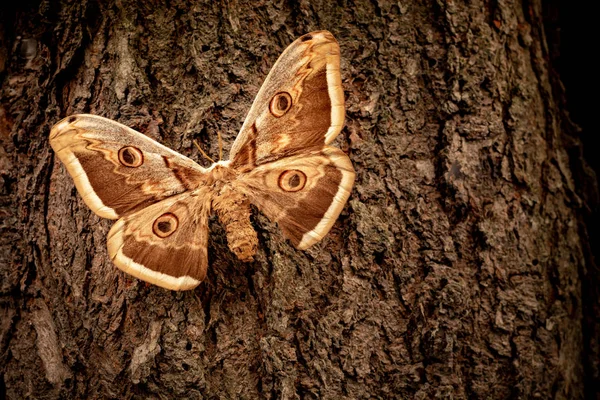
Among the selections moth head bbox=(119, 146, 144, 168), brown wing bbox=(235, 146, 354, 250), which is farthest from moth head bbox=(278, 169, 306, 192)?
moth head bbox=(119, 146, 144, 168)

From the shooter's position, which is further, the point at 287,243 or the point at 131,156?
the point at 287,243

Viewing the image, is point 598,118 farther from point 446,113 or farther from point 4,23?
point 4,23

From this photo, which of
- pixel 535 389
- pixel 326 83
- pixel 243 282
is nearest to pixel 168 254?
pixel 243 282

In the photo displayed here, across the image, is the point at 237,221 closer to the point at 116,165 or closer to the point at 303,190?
the point at 303,190

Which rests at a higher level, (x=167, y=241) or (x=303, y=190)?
(x=303, y=190)

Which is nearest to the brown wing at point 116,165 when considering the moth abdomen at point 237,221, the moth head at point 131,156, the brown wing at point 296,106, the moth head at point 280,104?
the moth head at point 131,156

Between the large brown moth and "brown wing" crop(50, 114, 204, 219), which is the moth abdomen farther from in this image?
"brown wing" crop(50, 114, 204, 219)

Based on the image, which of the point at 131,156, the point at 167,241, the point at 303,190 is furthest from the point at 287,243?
the point at 131,156
